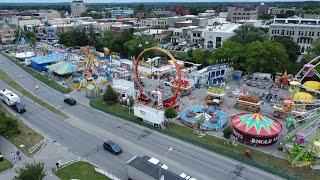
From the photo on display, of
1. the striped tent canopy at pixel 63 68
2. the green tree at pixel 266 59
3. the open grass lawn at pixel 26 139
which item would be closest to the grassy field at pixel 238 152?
the open grass lawn at pixel 26 139

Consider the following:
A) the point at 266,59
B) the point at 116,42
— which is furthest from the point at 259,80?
the point at 116,42

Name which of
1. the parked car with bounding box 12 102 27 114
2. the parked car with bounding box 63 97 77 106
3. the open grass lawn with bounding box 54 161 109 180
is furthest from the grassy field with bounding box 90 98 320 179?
A: the parked car with bounding box 12 102 27 114

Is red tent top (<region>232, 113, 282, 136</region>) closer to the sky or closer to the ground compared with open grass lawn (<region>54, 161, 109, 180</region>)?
closer to the sky

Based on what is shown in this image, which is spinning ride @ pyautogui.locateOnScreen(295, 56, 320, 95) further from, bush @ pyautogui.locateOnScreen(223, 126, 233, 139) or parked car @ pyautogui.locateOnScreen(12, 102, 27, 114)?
parked car @ pyautogui.locateOnScreen(12, 102, 27, 114)

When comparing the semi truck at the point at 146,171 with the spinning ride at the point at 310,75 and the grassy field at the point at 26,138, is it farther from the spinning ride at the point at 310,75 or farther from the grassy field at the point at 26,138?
the spinning ride at the point at 310,75

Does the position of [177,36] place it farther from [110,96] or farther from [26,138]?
[26,138]
